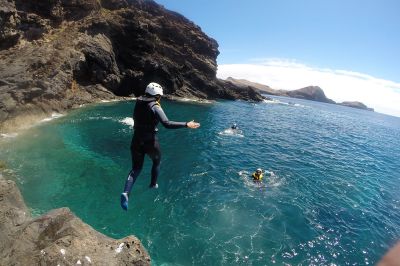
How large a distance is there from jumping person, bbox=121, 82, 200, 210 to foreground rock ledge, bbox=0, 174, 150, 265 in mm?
2626

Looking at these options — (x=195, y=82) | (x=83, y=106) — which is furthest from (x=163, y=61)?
(x=83, y=106)

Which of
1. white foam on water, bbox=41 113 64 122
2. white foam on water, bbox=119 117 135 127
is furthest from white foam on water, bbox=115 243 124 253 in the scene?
white foam on water, bbox=119 117 135 127

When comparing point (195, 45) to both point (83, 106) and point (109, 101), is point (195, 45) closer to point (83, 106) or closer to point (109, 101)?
point (109, 101)

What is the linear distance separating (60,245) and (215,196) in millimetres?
13743

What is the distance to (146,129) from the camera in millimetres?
9141

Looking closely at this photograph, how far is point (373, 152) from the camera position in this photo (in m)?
50.8

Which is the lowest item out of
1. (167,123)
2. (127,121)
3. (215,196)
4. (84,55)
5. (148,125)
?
(127,121)

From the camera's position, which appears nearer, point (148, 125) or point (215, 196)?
point (148, 125)

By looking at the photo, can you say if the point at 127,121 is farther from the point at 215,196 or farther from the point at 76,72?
the point at 215,196

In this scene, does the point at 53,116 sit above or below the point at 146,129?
below

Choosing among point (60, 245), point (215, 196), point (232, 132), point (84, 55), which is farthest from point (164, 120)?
point (84, 55)

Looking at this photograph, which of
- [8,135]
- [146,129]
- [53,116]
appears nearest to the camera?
[146,129]

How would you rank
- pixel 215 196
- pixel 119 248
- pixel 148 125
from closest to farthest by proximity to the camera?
pixel 148 125 → pixel 119 248 → pixel 215 196

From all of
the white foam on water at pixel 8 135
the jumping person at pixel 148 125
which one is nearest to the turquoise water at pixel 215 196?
the white foam on water at pixel 8 135
